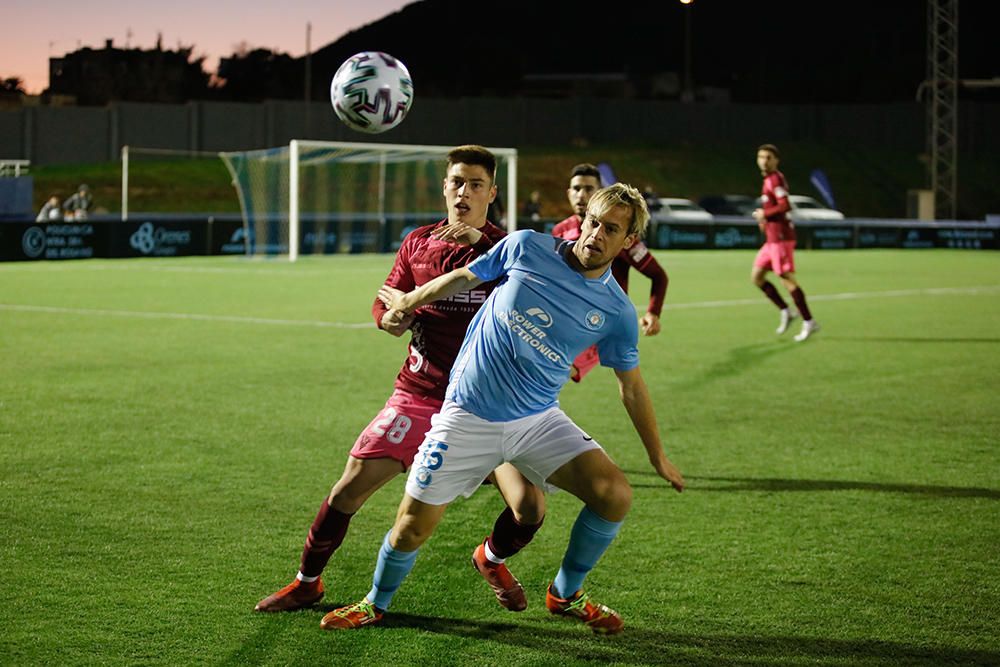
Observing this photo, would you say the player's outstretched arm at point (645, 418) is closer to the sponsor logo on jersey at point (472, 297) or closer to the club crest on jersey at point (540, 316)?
the club crest on jersey at point (540, 316)

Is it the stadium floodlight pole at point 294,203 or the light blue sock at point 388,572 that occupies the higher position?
the stadium floodlight pole at point 294,203

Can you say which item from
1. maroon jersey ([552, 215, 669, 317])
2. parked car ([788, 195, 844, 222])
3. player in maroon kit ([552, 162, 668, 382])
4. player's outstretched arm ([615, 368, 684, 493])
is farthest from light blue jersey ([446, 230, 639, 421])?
parked car ([788, 195, 844, 222])

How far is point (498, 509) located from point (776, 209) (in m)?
10.0

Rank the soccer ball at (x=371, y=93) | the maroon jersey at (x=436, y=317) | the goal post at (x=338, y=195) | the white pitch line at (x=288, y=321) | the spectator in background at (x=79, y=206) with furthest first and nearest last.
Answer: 1. the spectator in background at (x=79, y=206)
2. the goal post at (x=338, y=195)
3. the white pitch line at (x=288, y=321)
4. the soccer ball at (x=371, y=93)
5. the maroon jersey at (x=436, y=317)

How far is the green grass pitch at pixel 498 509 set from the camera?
16.6 feet

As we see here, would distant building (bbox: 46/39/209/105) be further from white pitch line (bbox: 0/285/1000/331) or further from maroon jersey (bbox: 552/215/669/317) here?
maroon jersey (bbox: 552/215/669/317)

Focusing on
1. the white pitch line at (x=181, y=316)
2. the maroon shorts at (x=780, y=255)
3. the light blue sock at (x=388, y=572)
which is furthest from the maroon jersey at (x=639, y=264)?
the white pitch line at (x=181, y=316)

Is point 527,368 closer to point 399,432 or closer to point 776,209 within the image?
point 399,432

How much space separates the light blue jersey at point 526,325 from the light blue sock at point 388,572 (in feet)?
2.01

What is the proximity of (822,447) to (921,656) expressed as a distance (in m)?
4.30

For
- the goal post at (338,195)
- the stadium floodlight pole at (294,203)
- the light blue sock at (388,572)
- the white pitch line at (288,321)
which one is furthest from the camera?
the goal post at (338,195)

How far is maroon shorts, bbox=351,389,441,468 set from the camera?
17.2ft

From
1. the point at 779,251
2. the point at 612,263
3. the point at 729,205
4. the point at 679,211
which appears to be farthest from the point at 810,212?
the point at 612,263

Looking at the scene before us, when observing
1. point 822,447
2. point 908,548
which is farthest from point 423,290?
point 822,447
